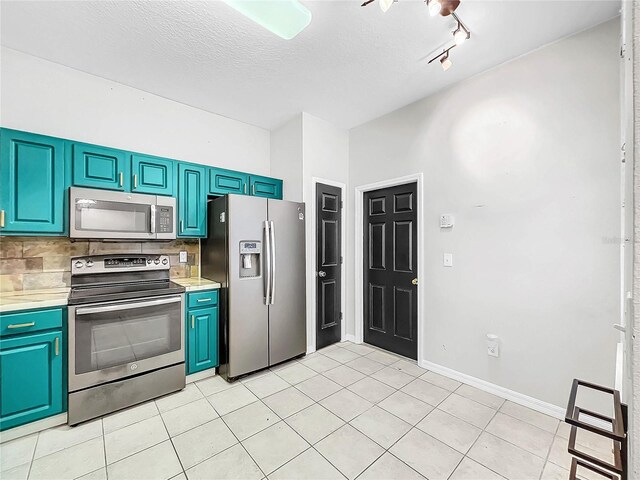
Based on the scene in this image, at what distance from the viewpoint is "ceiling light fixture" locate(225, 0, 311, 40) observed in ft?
5.66

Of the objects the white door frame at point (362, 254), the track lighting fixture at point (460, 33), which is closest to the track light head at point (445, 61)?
the track lighting fixture at point (460, 33)

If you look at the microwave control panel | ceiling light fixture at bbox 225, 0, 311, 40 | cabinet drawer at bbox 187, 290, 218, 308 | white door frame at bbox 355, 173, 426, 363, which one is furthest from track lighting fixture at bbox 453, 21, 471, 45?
cabinet drawer at bbox 187, 290, 218, 308

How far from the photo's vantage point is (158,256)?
2875 millimetres

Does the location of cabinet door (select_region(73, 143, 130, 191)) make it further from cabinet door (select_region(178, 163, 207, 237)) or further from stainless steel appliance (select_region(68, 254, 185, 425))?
stainless steel appliance (select_region(68, 254, 185, 425))

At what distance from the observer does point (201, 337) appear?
9.04 feet

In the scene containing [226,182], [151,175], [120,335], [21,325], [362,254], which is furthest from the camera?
[362,254]

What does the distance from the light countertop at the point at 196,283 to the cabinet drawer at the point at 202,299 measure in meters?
0.05

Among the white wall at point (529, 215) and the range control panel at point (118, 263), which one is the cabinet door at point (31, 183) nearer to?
the range control panel at point (118, 263)

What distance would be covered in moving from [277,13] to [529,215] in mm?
2439

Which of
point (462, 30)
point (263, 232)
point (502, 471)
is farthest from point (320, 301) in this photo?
point (462, 30)

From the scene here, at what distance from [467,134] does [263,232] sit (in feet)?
7.36

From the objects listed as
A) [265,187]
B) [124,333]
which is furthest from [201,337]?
[265,187]

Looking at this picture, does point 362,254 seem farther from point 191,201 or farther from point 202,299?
point 191,201

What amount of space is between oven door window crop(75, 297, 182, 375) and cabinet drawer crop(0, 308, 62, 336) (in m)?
0.13
